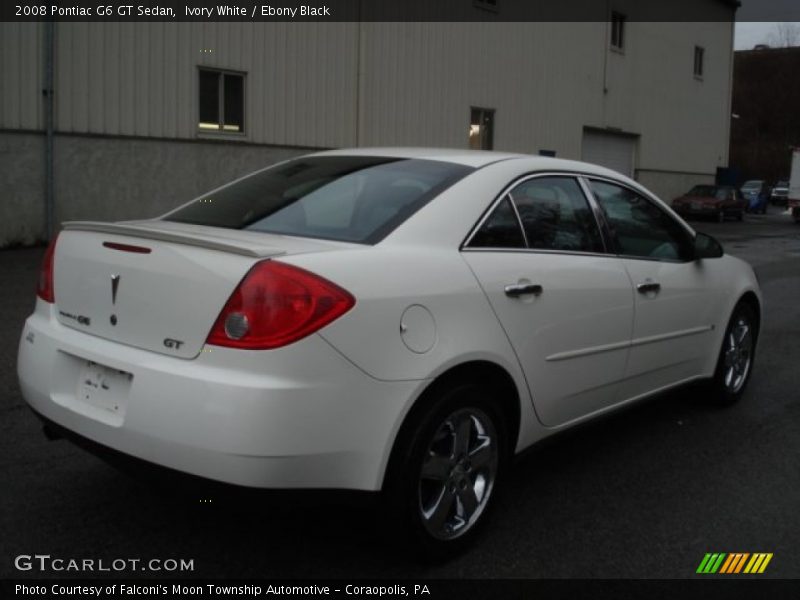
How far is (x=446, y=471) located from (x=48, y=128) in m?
11.9

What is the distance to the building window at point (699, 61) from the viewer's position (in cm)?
3297

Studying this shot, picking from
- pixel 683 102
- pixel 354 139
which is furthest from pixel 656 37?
pixel 354 139

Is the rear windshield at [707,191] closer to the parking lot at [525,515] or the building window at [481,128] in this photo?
the building window at [481,128]

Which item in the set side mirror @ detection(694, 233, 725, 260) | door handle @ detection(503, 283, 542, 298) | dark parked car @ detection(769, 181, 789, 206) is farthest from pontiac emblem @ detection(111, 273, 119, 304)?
dark parked car @ detection(769, 181, 789, 206)

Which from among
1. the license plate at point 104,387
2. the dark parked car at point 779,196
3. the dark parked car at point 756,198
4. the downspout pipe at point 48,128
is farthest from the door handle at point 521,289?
the dark parked car at point 779,196

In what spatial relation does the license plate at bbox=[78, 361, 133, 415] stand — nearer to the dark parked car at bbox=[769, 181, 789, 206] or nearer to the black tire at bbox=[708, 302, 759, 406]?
the black tire at bbox=[708, 302, 759, 406]

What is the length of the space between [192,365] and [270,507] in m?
0.52

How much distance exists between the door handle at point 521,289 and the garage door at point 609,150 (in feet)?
77.7

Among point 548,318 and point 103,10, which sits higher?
point 103,10

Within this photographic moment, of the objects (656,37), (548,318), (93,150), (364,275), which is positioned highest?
(656,37)

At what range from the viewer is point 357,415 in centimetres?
275

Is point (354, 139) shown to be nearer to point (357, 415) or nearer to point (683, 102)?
point (357, 415)

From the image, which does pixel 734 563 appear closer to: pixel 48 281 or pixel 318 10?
pixel 48 281

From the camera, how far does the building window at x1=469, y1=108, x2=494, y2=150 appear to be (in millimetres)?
21609
